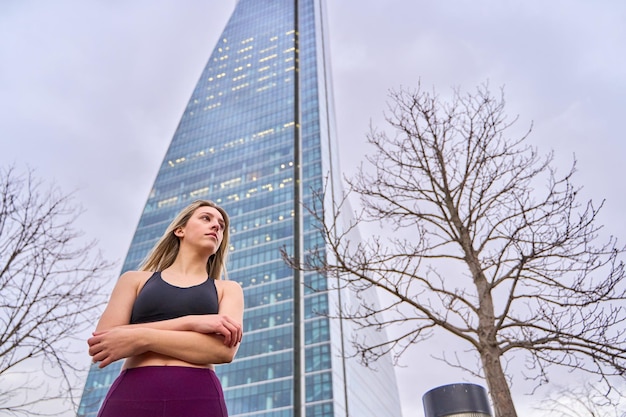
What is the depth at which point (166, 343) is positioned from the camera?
6.14 ft

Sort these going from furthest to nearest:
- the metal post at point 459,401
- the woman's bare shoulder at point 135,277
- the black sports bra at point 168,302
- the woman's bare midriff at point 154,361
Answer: the metal post at point 459,401 < the woman's bare shoulder at point 135,277 < the black sports bra at point 168,302 < the woman's bare midriff at point 154,361

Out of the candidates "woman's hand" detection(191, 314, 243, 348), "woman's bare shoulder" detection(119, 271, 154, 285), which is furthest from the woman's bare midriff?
"woman's bare shoulder" detection(119, 271, 154, 285)

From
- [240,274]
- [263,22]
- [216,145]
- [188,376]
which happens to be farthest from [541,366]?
[263,22]

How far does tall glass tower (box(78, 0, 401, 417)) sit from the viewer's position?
60125 mm

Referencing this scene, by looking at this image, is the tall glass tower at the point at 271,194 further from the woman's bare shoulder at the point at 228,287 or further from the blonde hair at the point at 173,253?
the woman's bare shoulder at the point at 228,287

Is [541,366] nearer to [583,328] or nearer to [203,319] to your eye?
[583,328]

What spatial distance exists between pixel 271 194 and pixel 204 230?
78.5m

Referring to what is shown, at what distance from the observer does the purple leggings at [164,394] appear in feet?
5.90

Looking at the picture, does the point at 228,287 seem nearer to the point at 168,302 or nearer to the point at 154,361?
the point at 168,302

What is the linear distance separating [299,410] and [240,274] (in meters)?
25.0

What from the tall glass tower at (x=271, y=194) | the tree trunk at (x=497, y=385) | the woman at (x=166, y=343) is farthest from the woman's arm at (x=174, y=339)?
the tall glass tower at (x=271, y=194)

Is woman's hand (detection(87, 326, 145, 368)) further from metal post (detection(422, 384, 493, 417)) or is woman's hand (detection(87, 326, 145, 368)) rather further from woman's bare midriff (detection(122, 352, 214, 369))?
metal post (detection(422, 384, 493, 417))

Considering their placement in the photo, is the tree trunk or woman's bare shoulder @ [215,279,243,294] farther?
the tree trunk

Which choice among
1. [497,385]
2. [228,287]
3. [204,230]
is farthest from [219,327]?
[497,385]
